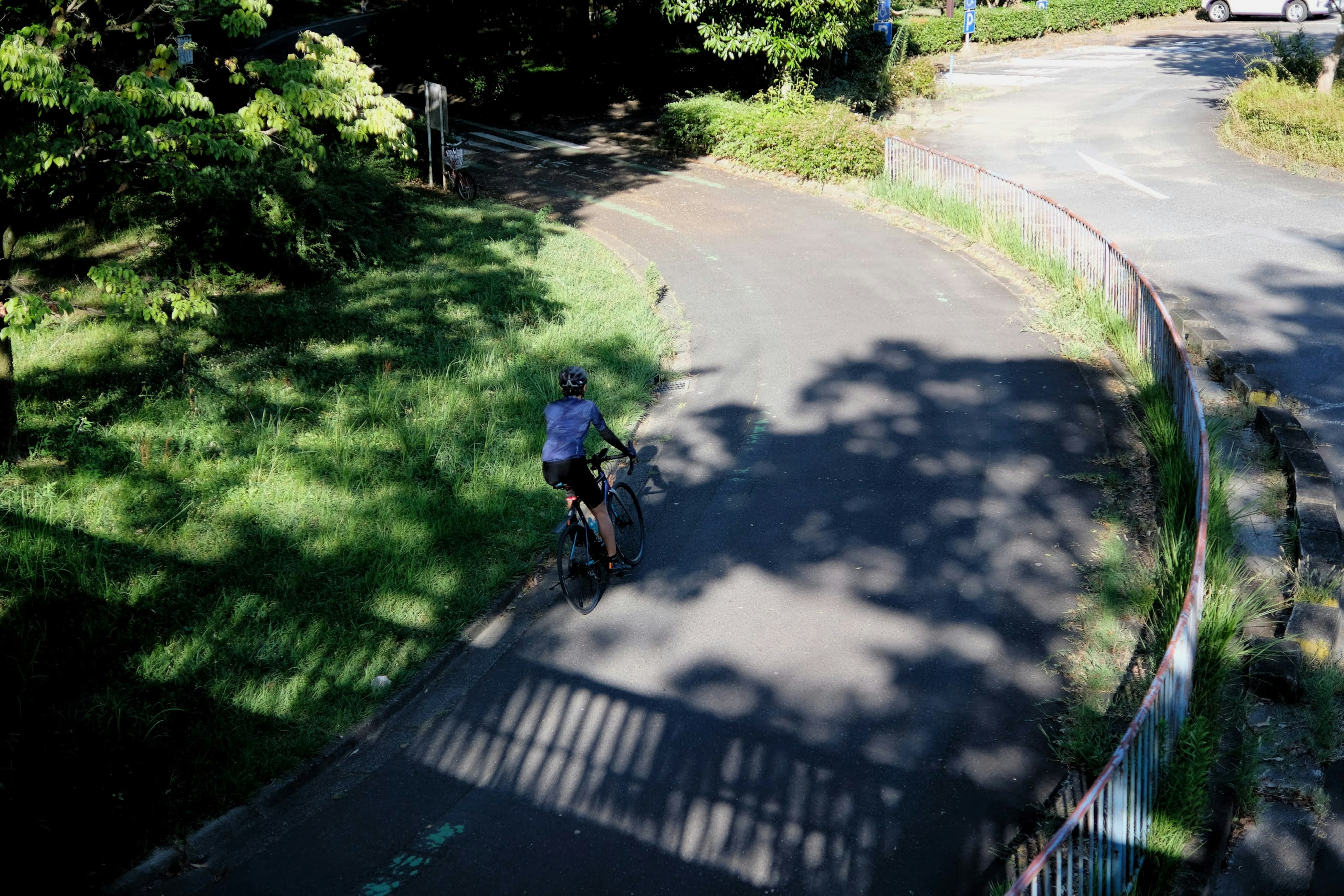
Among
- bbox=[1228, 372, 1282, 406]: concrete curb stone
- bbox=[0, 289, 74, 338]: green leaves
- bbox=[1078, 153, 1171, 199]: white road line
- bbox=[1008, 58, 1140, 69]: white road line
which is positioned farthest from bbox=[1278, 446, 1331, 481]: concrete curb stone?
bbox=[1008, 58, 1140, 69]: white road line

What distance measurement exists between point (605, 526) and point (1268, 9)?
137 feet

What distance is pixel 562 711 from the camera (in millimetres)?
6953

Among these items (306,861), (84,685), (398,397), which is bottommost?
(306,861)

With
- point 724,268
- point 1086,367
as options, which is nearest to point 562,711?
point 1086,367

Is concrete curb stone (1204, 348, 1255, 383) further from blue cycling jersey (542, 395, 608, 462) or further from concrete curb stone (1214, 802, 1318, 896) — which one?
blue cycling jersey (542, 395, 608, 462)

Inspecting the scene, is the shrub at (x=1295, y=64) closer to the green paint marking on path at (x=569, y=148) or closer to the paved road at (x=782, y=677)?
the green paint marking on path at (x=569, y=148)

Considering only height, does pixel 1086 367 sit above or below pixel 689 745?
above

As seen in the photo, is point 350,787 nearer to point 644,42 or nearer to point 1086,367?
point 1086,367

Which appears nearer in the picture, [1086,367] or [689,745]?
[689,745]

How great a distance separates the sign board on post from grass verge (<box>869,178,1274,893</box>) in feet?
46.3

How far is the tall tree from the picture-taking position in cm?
844

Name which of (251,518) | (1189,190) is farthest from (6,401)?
(1189,190)

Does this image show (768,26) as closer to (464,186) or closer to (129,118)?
(464,186)

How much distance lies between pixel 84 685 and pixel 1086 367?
1015 centimetres
